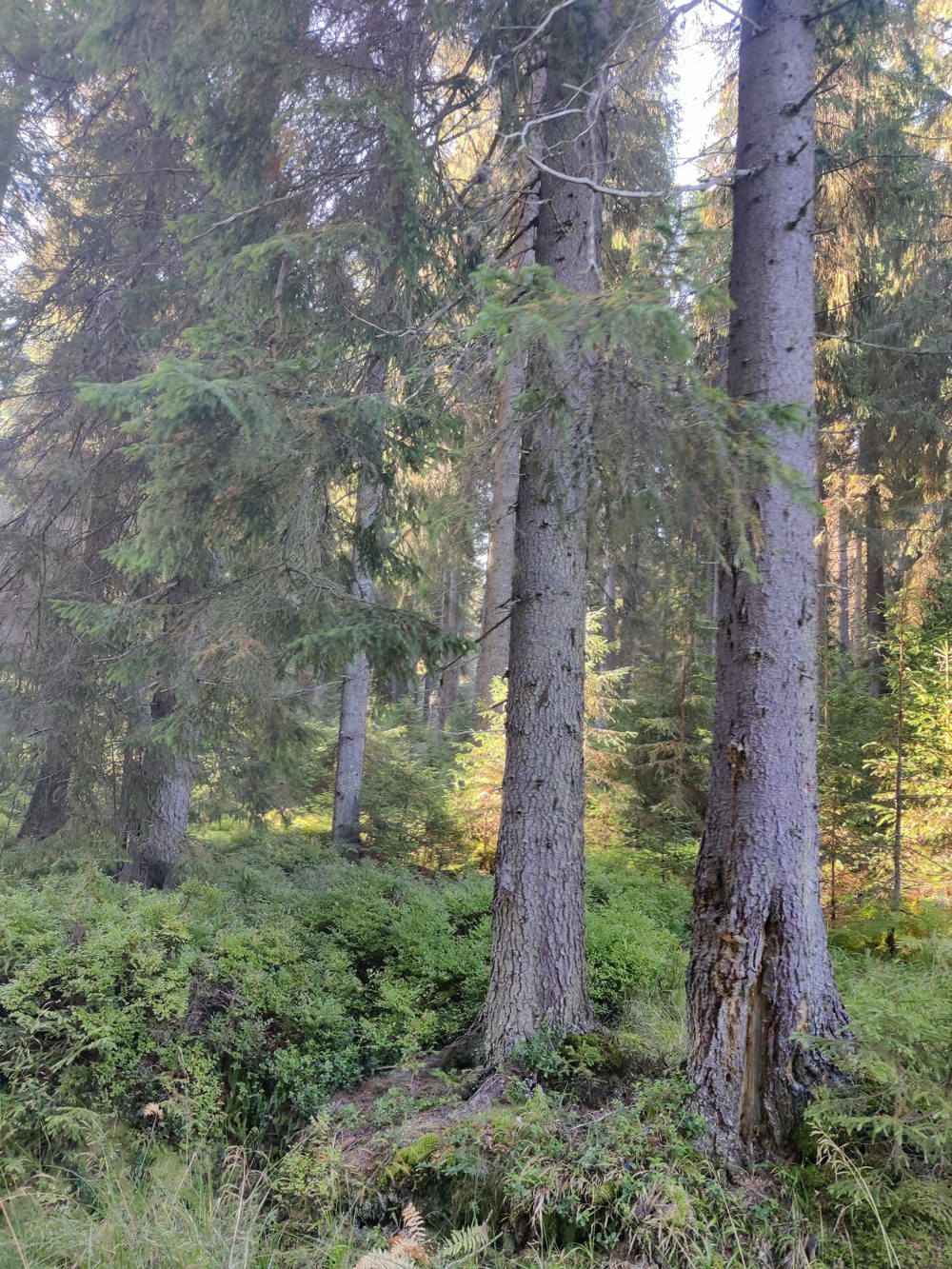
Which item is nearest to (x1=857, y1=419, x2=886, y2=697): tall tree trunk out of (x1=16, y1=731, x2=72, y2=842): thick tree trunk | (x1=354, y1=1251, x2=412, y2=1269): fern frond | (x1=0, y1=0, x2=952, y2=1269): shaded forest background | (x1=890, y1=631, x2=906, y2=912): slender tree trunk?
(x1=0, y1=0, x2=952, y2=1269): shaded forest background

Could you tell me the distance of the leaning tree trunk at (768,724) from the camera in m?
3.03

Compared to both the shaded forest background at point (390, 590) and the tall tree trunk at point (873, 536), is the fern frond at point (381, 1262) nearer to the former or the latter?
the shaded forest background at point (390, 590)

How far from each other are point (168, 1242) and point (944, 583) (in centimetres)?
823

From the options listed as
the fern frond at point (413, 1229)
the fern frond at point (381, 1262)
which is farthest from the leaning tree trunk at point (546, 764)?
the fern frond at point (381, 1262)

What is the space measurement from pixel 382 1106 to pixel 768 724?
2660 millimetres

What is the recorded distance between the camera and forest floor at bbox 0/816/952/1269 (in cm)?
264

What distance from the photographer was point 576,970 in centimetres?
408

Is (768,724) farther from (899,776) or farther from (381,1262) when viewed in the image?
(899,776)

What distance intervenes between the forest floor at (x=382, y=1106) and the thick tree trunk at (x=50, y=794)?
0.95m

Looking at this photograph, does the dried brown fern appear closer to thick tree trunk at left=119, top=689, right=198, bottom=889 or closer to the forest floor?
the forest floor

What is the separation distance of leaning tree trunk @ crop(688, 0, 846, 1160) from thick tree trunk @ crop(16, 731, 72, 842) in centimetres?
533

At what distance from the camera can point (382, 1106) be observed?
363 centimetres

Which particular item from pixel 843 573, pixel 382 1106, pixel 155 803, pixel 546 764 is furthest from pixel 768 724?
pixel 843 573

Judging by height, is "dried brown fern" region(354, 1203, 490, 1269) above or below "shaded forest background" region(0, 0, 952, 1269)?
below
